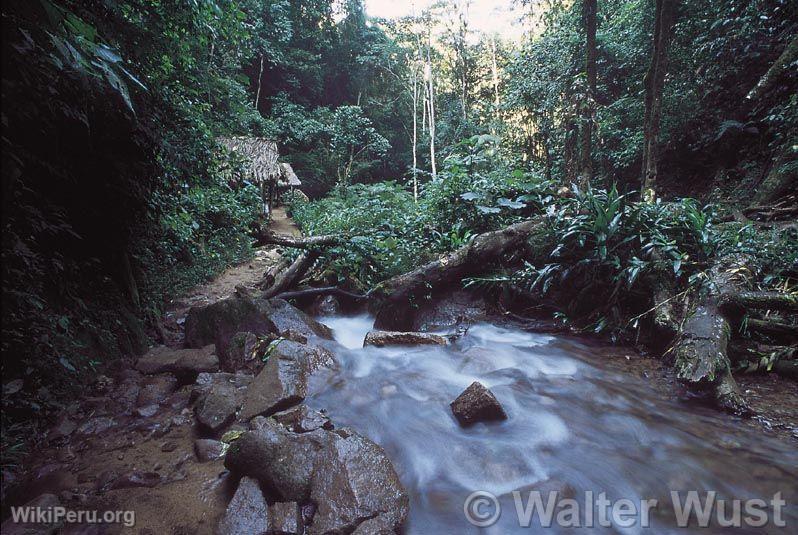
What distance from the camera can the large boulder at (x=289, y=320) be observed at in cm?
437

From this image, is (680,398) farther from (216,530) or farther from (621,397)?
(216,530)

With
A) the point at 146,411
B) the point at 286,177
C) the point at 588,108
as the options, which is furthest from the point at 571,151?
the point at 286,177

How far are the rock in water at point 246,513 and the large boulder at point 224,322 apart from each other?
238cm

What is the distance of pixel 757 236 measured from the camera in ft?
15.2

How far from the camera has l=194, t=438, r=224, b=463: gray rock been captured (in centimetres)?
239

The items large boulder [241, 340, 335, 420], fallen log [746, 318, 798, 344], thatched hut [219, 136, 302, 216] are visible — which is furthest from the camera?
thatched hut [219, 136, 302, 216]

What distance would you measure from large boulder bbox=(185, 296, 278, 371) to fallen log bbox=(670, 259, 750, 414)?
13.2 ft

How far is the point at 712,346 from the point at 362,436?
10.0 feet

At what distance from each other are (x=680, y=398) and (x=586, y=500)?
1590 millimetres

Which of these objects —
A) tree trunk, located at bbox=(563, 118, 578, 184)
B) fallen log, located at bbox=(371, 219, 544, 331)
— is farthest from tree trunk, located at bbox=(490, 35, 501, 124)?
fallen log, located at bbox=(371, 219, 544, 331)

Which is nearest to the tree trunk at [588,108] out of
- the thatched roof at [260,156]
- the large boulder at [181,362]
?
the large boulder at [181,362]

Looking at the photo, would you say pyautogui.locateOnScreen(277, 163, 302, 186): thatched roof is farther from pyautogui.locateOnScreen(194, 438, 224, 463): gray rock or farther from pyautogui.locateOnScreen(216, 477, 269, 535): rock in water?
pyautogui.locateOnScreen(216, 477, 269, 535): rock in water

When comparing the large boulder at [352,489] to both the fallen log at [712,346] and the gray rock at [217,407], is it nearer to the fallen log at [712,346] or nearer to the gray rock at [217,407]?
the gray rock at [217,407]

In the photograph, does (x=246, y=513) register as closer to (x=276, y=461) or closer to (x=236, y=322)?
(x=276, y=461)
